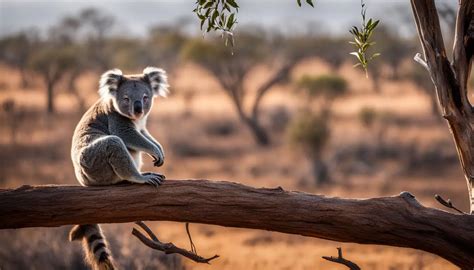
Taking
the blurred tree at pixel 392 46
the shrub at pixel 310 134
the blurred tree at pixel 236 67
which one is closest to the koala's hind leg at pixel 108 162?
the shrub at pixel 310 134

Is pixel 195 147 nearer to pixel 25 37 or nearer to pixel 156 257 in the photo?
pixel 156 257

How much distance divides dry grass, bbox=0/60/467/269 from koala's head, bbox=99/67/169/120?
11.0 ft

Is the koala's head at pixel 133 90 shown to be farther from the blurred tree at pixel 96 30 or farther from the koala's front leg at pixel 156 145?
the blurred tree at pixel 96 30

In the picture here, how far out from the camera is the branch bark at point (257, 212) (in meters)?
5.65

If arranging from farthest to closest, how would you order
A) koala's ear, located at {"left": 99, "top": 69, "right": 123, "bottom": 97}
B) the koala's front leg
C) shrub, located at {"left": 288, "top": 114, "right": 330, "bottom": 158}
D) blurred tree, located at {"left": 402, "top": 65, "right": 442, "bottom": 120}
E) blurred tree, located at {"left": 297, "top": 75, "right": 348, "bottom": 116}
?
blurred tree, located at {"left": 402, "top": 65, "right": 442, "bottom": 120} < blurred tree, located at {"left": 297, "top": 75, "right": 348, "bottom": 116} < shrub, located at {"left": 288, "top": 114, "right": 330, "bottom": 158} < koala's ear, located at {"left": 99, "top": 69, "right": 123, "bottom": 97} < the koala's front leg

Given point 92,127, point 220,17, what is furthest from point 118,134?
point 220,17

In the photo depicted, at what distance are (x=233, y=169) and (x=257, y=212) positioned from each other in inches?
708

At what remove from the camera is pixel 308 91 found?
2625 cm

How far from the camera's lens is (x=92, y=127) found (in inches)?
289

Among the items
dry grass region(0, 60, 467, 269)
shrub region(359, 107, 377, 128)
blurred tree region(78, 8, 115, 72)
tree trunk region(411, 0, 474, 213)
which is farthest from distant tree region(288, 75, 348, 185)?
blurred tree region(78, 8, 115, 72)

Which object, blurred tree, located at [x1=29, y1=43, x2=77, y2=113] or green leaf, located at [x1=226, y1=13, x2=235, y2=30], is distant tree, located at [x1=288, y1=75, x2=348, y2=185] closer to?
blurred tree, located at [x1=29, y1=43, x2=77, y2=113]

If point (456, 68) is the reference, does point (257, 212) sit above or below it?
below

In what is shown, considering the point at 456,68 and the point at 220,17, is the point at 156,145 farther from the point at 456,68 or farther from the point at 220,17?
the point at 456,68

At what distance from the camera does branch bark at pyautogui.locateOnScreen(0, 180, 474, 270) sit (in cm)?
565
